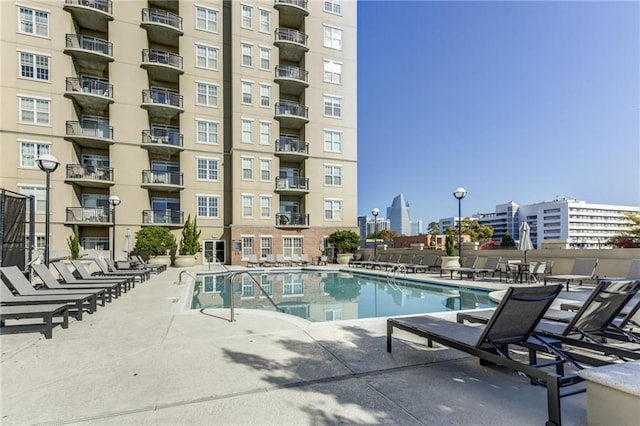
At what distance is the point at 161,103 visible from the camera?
75.4 feet

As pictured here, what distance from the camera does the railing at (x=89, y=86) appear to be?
21.0m

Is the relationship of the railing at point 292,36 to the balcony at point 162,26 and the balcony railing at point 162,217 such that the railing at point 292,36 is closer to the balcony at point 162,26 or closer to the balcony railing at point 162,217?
the balcony at point 162,26

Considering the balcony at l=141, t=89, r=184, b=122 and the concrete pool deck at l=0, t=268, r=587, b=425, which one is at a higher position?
the balcony at l=141, t=89, r=184, b=122

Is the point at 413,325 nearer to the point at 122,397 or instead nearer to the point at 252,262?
the point at 122,397

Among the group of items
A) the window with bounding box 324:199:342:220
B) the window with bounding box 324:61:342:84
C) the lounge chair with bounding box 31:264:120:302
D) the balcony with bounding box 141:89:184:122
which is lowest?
the lounge chair with bounding box 31:264:120:302

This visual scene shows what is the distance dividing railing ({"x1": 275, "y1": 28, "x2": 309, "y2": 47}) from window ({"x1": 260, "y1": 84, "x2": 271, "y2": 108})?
12.5 feet

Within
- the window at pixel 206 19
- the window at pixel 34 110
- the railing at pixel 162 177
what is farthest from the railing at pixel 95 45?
the railing at pixel 162 177

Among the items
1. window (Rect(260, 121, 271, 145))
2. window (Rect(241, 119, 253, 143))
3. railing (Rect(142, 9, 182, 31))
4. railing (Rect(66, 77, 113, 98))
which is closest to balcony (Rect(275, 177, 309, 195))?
window (Rect(260, 121, 271, 145))

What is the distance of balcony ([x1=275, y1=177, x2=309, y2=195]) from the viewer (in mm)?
25406

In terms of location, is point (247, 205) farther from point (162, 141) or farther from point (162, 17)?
point (162, 17)

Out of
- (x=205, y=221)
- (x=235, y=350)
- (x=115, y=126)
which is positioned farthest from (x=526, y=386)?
(x=115, y=126)

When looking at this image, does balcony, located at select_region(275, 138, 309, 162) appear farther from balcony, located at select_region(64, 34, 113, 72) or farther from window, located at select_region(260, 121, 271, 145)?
balcony, located at select_region(64, 34, 113, 72)

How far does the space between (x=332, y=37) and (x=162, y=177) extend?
16.9m

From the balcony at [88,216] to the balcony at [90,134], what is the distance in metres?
4.20
